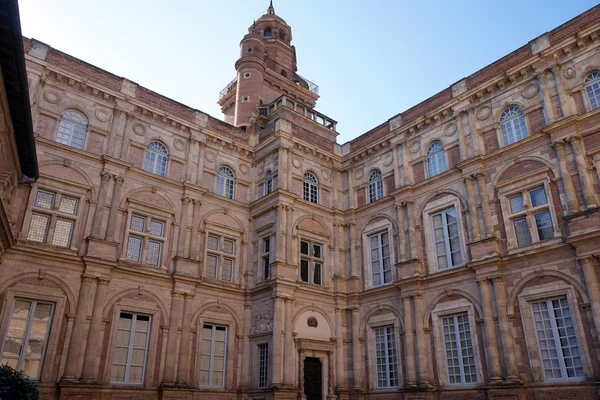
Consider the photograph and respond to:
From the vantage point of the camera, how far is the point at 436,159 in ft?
70.1

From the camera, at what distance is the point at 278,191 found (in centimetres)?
2189

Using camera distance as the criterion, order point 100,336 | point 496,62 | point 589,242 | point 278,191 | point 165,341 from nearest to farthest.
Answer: point 589,242 → point 100,336 → point 165,341 → point 496,62 → point 278,191

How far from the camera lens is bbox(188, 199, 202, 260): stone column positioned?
67.1ft

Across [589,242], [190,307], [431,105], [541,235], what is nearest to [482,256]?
[541,235]

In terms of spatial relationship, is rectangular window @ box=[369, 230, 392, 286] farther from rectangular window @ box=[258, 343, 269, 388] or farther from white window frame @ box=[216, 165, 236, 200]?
white window frame @ box=[216, 165, 236, 200]

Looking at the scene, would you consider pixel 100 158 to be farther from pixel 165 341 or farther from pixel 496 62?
pixel 496 62

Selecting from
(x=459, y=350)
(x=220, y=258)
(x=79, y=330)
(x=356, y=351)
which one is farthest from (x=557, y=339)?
(x=79, y=330)

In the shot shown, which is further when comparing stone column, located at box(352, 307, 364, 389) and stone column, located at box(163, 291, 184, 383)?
stone column, located at box(352, 307, 364, 389)

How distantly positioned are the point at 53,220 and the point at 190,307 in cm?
615

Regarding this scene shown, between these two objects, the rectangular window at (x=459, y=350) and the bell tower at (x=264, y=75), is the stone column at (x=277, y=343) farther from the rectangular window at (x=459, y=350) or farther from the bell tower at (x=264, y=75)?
the bell tower at (x=264, y=75)

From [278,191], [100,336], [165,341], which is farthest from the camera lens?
[278,191]

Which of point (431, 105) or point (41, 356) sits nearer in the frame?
point (41, 356)

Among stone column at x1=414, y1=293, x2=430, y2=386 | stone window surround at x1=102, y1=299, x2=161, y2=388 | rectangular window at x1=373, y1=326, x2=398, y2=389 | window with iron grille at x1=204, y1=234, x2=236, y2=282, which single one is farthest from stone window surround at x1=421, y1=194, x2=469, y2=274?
stone window surround at x1=102, y1=299, x2=161, y2=388

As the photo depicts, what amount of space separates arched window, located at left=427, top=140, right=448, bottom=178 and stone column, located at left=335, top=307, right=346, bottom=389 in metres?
7.65
